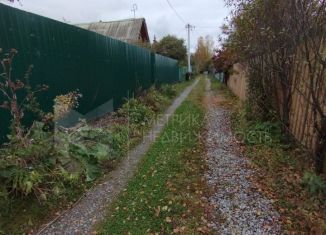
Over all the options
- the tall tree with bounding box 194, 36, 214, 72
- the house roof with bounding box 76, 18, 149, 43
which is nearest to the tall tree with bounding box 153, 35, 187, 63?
the house roof with bounding box 76, 18, 149, 43

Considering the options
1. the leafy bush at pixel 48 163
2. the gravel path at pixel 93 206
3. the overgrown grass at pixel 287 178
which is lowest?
the gravel path at pixel 93 206

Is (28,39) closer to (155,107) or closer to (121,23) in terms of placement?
(155,107)

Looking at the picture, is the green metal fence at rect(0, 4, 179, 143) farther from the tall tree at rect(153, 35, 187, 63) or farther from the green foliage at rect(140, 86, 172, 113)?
the tall tree at rect(153, 35, 187, 63)

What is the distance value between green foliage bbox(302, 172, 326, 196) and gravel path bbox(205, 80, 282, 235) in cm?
59

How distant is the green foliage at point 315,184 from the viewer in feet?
11.4

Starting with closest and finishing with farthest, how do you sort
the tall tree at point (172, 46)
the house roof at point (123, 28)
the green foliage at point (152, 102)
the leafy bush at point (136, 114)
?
→ the leafy bush at point (136, 114), the green foliage at point (152, 102), the house roof at point (123, 28), the tall tree at point (172, 46)

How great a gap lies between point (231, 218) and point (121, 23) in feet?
74.6

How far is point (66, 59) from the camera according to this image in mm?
5934

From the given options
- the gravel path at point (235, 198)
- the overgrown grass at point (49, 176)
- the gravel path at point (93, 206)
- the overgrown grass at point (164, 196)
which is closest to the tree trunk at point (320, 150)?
the gravel path at point (235, 198)

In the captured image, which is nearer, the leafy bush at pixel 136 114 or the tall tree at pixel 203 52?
the leafy bush at pixel 136 114

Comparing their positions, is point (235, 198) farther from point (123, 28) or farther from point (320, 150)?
point (123, 28)

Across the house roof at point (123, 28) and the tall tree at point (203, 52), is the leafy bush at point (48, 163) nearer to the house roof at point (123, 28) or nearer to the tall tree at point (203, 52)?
the house roof at point (123, 28)

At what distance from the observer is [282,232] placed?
2891 mm

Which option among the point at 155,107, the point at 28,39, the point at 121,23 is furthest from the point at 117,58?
the point at 121,23
